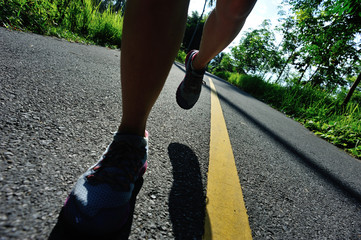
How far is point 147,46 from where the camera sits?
0.64 meters

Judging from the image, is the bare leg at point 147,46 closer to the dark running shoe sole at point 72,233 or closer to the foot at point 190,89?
the dark running shoe sole at point 72,233

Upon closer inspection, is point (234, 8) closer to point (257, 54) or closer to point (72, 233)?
point (72, 233)

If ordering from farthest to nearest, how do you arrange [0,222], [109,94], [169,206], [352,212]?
1. [109,94]
2. [352,212]
3. [169,206]
4. [0,222]

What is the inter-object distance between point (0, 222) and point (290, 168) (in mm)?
1815

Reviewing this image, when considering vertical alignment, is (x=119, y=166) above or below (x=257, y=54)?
below

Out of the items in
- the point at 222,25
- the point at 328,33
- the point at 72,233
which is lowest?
the point at 72,233

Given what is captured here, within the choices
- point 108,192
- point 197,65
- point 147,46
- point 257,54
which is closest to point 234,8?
point 197,65

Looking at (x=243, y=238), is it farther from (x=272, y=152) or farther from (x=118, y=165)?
(x=272, y=152)

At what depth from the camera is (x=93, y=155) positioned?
88 cm

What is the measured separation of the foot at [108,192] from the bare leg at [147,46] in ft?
0.50

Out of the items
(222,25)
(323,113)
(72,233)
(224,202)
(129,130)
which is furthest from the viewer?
(323,113)

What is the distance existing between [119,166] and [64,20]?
17.5 ft

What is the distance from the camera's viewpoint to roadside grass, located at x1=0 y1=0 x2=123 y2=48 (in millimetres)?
2991

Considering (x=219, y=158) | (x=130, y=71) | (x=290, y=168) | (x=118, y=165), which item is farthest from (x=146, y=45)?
(x=290, y=168)
